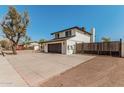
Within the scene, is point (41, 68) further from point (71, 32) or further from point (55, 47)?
point (55, 47)

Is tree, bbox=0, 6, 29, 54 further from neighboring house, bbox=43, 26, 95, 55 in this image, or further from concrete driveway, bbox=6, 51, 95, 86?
concrete driveway, bbox=6, 51, 95, 86

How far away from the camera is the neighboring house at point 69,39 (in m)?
19.2

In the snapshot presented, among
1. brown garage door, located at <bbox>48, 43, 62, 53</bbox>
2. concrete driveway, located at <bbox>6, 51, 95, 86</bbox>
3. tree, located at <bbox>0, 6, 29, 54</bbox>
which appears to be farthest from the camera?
tree, located at <bbox>0, 6, 29, 54</bbox>

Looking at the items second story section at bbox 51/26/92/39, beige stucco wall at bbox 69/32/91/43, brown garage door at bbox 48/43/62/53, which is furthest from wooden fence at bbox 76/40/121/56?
brown garage door at bbox 48/43/62/53

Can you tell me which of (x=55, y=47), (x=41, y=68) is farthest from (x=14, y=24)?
(x=41, y=68)

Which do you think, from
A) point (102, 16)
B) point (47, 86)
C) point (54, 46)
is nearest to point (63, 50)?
point (54, 46)

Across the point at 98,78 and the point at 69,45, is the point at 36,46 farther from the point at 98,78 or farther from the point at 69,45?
the point at 98,78

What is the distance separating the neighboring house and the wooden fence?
1.08m

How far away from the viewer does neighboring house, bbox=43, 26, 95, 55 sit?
1925 cm

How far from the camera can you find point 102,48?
15.3 metres

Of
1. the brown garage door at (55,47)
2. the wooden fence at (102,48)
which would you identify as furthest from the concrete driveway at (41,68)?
the brown garage door at (55,47)

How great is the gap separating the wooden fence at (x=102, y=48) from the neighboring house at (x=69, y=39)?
3.53 feet
